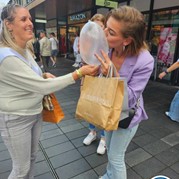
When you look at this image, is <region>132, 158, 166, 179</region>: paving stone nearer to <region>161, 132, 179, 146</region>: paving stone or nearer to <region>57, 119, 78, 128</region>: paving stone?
<region>161, 132, 179, 146</region>: paving stone

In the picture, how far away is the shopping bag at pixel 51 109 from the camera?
1.73 metres

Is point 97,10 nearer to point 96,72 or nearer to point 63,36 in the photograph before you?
point 63,36

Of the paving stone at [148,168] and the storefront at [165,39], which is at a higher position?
the storefront at [165,39]

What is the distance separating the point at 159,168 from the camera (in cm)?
236

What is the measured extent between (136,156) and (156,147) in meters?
0.44

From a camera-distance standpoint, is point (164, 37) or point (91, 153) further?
point (164, 37)

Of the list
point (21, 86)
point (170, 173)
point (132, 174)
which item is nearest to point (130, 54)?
point (21, 86)

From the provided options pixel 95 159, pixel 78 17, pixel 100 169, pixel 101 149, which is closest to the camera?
pixel 100 169

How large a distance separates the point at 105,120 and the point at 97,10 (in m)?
8.85

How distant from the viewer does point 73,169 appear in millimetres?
2336

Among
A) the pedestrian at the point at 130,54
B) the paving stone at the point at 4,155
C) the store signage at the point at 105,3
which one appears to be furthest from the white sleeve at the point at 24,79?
the store signage at the point at 105,3

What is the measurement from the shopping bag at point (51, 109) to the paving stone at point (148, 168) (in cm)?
130

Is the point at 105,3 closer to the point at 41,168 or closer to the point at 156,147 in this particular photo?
the point at 156,147

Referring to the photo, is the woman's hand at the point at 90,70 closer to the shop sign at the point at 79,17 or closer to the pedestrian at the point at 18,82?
the pedestrian at the point at 18,82
